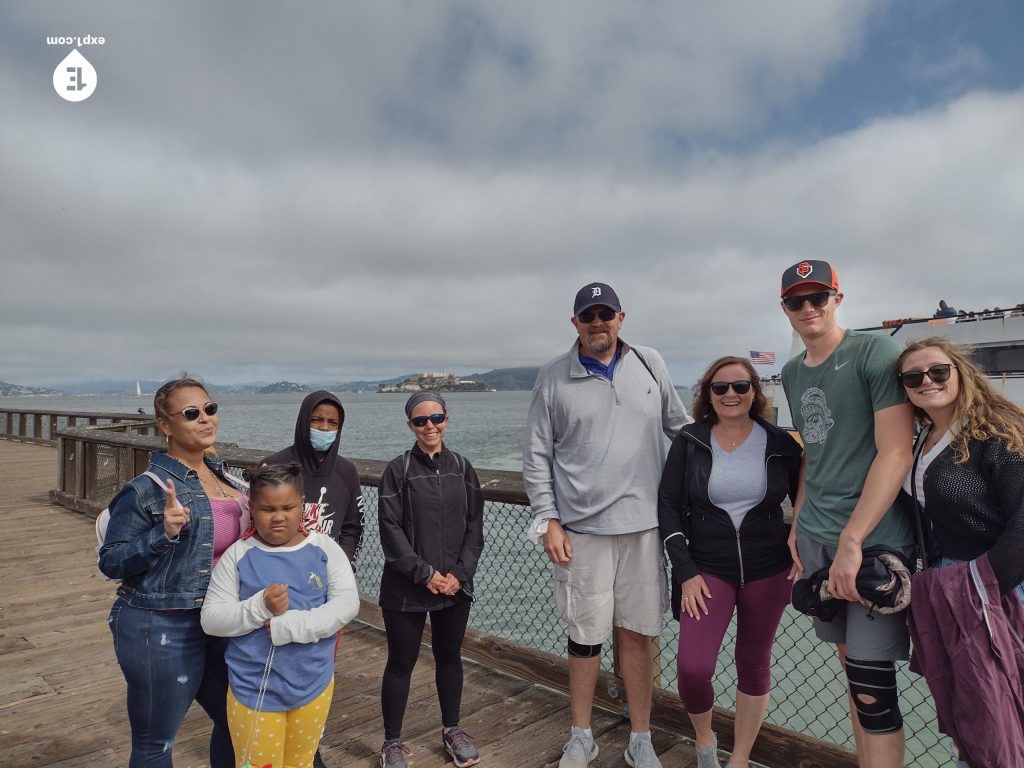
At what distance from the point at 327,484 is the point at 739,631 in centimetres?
182

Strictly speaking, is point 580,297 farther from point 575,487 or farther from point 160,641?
point 160,641

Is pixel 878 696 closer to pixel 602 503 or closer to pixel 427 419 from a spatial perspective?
pixel 602 503

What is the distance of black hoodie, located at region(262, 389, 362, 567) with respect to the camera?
264 centimetres

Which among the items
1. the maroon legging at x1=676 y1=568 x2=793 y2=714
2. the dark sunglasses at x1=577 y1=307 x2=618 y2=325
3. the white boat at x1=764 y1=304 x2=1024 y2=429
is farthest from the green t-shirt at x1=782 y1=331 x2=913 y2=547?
the white boat at x1=764 y1=304 x2=1024 y2=429

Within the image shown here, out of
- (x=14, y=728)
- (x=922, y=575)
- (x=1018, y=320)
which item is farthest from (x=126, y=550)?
(x=1018, y=320)

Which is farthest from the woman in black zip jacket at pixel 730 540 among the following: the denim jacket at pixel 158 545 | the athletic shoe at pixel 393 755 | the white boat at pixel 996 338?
the white boat at pixel 996 338

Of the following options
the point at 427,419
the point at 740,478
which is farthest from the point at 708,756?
the point at 427,419

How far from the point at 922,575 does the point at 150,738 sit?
251 centimetres

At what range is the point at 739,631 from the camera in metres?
2.59

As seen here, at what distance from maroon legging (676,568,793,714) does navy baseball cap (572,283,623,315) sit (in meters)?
1.21

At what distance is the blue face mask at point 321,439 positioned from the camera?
2.64 meters

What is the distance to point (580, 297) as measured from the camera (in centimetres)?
284

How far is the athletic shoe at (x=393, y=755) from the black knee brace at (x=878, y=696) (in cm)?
185

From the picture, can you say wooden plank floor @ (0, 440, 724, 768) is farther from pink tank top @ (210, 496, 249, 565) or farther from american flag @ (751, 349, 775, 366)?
american flag @ (751, 349, 775, 366)
